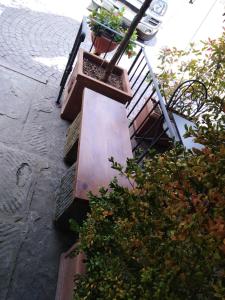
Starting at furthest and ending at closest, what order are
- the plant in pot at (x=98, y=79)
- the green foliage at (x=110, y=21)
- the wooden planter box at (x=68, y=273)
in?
the green foliage at (x=110, y=21)
the plant in pot at (x=98, y=79)
the wooden planter box at (x=68, y=273)

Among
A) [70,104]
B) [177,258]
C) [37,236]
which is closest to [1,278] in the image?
[37,236]

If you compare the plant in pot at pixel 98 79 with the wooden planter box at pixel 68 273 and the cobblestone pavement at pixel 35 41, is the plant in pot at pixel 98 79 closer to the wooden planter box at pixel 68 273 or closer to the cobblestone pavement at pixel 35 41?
the cobblestone pavement at pixel 35 41

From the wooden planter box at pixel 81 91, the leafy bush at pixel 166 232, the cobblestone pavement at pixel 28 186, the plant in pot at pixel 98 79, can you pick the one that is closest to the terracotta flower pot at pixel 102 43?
the plant in pot at pixel 98 79

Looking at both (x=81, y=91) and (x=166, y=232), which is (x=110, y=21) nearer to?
(x=81, y=91)

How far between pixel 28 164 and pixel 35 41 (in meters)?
3.37

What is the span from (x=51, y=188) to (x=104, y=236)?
1.76 metres

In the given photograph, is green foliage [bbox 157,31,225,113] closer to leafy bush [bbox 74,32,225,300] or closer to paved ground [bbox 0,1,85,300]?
paved ground [bbox 0,1,85,300]

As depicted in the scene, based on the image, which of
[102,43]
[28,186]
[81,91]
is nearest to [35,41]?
[102,43]

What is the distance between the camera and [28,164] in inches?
140

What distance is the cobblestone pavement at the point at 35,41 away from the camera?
17.1 ft

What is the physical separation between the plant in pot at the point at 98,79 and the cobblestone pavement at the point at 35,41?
854 millimetres

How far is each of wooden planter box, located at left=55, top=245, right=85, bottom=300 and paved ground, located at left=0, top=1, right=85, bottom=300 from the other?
0.09 m

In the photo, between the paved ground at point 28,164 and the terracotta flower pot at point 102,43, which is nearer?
the paved ground at point 28,164

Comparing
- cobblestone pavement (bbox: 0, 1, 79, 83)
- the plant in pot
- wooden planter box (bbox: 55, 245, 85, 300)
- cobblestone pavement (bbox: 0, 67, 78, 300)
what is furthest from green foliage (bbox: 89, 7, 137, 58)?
wooden planter box (bbox: 55, 245, 85, 300)
